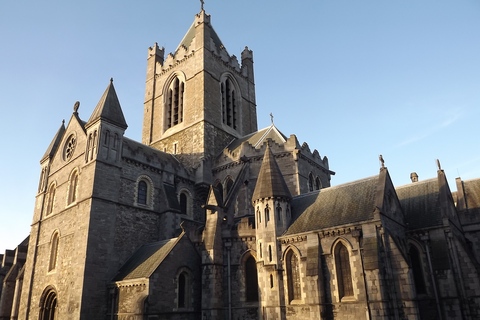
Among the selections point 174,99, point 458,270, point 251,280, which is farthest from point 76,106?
point 458,270

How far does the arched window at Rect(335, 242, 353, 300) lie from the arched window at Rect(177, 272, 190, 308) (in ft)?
28.8

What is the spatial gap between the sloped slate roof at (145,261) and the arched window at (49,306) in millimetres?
5563

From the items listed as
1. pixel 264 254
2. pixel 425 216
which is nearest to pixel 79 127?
pixel 264 254

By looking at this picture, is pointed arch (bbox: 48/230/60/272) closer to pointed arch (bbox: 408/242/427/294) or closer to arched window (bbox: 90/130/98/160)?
arched window (bbox: 90/130/98/160)

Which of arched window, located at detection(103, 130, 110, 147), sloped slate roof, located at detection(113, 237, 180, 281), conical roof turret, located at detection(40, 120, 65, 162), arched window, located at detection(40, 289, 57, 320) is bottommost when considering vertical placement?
arched window, located at detection(40, 289, 57, 320)

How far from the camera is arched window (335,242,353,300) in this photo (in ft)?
65.3

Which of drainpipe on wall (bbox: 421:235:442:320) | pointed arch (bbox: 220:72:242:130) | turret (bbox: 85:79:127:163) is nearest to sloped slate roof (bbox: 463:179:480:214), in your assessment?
drainpipe on wall (bbox: 421:235:442:320)

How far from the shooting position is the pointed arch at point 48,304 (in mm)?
25422

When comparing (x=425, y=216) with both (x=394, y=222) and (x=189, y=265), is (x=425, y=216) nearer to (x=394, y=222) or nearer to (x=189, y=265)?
(x=394, y=222)

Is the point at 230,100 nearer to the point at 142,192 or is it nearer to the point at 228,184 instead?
the point at 228,184

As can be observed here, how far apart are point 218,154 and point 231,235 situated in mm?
12188

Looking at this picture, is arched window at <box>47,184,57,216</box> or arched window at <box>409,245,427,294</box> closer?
arched window at <box>409,245,427,294</box>

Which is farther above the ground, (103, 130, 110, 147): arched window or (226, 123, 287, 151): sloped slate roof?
(226, 123, 287, 151): sloped slate roof

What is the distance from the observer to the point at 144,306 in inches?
787
